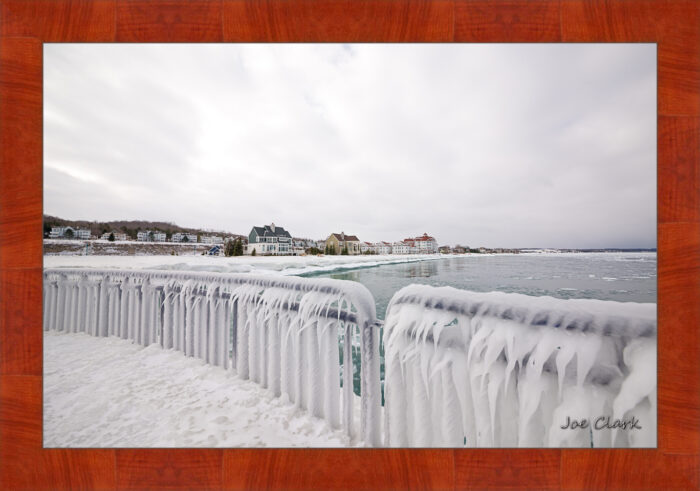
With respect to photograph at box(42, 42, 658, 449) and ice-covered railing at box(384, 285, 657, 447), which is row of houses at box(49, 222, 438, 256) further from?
ice-covered railing at box(384, 285, 657, 447)

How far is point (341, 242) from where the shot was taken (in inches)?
59.1

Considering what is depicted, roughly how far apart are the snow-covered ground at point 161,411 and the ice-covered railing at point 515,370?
40cm

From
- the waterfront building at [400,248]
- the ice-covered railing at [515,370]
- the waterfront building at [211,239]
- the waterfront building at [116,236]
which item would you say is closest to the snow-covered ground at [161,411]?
the ice-covered railing at [515,370]

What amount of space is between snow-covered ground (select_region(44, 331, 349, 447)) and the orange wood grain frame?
0.05 metres

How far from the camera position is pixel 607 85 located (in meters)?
1.06

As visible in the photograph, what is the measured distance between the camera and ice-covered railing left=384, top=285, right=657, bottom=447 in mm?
701

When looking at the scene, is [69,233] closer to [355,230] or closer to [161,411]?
[161,411]

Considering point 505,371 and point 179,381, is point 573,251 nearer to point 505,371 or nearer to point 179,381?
point 505,371

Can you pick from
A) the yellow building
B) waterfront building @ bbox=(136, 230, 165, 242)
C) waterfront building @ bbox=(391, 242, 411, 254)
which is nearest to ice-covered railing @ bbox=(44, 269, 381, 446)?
waterfront building @ bbox=(136, 230, 165, 242)

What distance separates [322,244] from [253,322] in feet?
1.85
